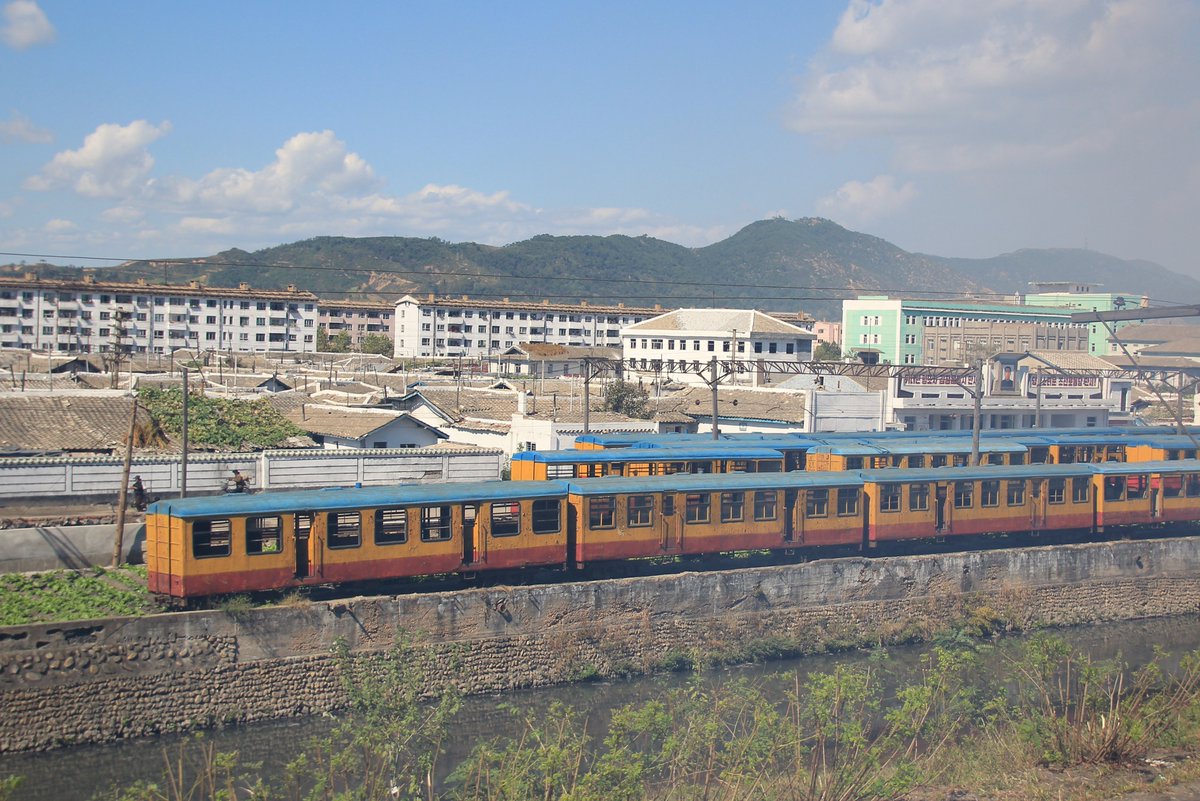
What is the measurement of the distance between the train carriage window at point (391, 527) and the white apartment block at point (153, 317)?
161 ft

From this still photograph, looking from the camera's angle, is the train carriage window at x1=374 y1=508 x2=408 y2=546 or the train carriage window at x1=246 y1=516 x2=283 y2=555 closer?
the train carriage window at x1=246 y1=516 x2=283 y2=555

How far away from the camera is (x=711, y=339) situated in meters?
62.3

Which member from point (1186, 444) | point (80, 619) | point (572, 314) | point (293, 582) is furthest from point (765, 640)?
point (572, 314)

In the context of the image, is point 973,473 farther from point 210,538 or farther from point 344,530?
point 210,538

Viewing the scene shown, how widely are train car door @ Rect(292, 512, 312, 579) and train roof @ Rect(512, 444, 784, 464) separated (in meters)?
6.30

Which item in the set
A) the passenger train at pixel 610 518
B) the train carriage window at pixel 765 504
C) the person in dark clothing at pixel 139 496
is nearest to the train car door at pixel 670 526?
the passenger train at pixel 610 518

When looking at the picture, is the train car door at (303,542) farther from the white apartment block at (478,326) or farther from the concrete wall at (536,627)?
the white apartment block at (478,326)

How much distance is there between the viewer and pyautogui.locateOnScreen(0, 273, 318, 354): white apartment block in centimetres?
6350

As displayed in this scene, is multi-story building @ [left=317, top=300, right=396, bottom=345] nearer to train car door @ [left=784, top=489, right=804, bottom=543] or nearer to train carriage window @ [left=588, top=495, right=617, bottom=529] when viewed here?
train car door @ [left=784, top=489, right=804, bottom=543]

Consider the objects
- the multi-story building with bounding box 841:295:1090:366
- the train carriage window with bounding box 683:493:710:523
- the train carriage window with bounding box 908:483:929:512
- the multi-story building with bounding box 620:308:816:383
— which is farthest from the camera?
the multi-story building with bounding box 841:295:1090:366

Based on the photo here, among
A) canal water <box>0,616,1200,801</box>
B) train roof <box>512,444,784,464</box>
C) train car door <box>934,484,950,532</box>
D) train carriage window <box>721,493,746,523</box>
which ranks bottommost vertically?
canal water <box>0,616,1200,801</box>

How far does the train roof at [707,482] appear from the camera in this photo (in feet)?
64.0

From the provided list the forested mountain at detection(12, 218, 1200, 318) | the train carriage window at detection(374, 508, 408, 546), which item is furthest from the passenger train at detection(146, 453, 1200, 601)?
the forested mountain at detection(12, 218, 1200, 318)

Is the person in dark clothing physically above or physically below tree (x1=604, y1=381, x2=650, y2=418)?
below
